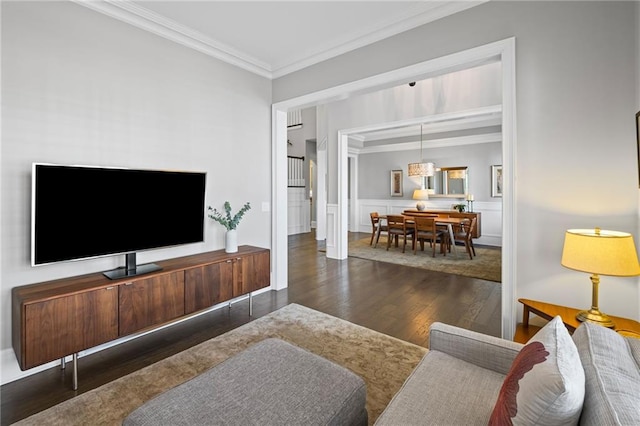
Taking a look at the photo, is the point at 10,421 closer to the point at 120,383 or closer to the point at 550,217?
the point at 120,383

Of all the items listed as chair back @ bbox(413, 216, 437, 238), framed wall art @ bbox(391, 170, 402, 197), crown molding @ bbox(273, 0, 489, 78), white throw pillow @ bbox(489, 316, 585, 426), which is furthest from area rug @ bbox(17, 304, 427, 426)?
framed wall art @ bbox(391, 170, 402, 197)

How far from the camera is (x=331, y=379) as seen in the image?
1.48 metres

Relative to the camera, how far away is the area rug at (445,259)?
4.99m

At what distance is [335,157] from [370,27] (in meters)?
3.42

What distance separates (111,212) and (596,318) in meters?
3.49

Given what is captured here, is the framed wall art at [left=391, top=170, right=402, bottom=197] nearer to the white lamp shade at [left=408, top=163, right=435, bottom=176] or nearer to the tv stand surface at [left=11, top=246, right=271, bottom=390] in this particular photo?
the white lamp shade at [left=408, top=163, right=435, bottom=176]

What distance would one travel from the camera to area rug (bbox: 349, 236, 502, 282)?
499 cm

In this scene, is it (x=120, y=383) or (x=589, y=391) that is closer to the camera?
(x=589, y=391)

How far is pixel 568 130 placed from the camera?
2.21m

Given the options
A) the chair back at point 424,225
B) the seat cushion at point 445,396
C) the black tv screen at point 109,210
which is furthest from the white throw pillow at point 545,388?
the chair back at point 424,225

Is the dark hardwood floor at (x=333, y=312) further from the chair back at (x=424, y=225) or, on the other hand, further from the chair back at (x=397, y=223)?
the chair back at (x=397, y=223)

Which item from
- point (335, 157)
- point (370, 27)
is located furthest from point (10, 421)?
point (335, 157)

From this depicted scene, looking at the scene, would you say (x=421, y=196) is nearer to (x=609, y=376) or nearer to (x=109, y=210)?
(x=109, y=210)

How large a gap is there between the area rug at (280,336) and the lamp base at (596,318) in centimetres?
112
